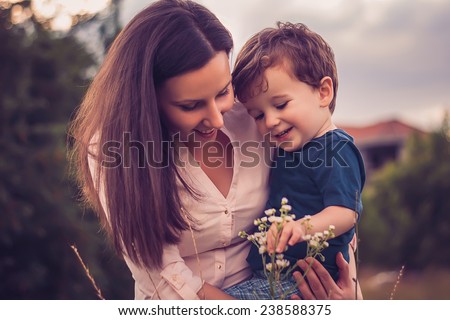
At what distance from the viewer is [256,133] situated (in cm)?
314

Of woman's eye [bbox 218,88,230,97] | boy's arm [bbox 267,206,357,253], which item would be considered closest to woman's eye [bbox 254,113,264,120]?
woman's eye [bbox 218,88,230,97]

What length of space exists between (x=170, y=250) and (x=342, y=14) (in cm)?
617

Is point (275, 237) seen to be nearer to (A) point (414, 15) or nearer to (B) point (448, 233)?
(A) point (414, 15)

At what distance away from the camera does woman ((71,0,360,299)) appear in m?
2.73

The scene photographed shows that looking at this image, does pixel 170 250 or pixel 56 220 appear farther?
pixel 56 220

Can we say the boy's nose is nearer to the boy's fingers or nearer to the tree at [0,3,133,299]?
the boy's fingers

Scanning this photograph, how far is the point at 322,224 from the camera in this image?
2.62 m

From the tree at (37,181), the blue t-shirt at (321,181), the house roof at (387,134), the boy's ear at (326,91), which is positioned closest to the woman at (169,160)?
the blue t-shirt at (321,181)

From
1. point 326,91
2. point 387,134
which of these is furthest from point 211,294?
point 387,134

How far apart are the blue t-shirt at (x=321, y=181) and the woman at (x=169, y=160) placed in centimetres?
12

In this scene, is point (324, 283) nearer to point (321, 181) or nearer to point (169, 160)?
point (321, 181)

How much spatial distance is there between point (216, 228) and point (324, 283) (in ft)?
1.69

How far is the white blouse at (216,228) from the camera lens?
2.85 metres
